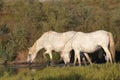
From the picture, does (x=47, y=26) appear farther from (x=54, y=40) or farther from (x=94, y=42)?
(x=94, y=42)

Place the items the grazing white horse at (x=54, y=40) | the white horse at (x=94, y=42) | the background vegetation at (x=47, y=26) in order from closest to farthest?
1. the white horse at (x=94, y=42)
2. the grazing white horse at (x=54, y=40)
3. the background vegetation at (x=47, y=26)

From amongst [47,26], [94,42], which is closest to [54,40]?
[94,42]

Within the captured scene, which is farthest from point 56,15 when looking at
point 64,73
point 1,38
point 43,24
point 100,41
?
point 64,73

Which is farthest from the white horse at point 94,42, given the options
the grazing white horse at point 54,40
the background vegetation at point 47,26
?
the background vegetation at point 47,26

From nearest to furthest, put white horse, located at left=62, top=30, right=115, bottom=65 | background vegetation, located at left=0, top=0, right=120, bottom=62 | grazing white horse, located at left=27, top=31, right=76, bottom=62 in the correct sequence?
white horse, located at left=62, top=30, right=115, bottom=65 < grazing white horse, located at left=27, top=31, right=76, bottom=62 < background vegetation, located at left=0, top=0, right=120, bottom=62

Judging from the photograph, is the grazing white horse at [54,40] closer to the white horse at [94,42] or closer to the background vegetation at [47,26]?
the white horse at [94,42]

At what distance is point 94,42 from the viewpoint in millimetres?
19000

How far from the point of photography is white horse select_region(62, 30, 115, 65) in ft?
60.9

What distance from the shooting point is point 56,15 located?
1206 inches

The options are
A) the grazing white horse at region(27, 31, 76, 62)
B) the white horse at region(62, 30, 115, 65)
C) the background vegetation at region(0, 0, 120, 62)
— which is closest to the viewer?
the white horse at region(62, 30, 115, 65)

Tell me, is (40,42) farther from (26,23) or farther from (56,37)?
(26,23)

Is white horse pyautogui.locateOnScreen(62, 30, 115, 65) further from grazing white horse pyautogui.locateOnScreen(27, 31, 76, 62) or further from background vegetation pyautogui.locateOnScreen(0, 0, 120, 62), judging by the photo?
background vegetation pyautogui.locateOnScreen(0, 0, 120, 62)

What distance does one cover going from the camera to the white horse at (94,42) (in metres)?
18.6

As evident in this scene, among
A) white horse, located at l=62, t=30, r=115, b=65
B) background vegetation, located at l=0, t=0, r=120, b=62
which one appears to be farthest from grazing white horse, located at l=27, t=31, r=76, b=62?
background vegetation, located at l=0, t=0, r=120, b=62
